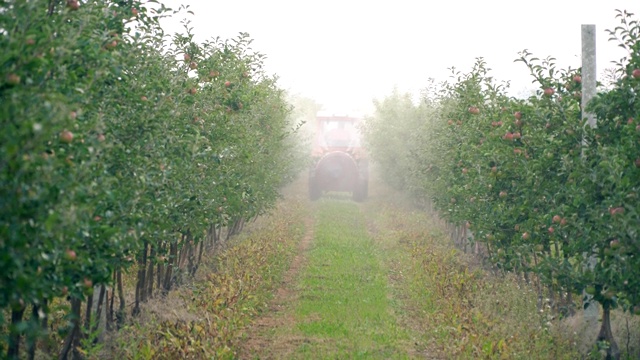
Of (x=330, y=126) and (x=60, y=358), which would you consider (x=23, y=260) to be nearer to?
(x=60, y=358)

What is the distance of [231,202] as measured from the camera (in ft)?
38.4

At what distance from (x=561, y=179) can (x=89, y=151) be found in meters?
5.58

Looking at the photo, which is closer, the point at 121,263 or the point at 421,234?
the point at 121,263

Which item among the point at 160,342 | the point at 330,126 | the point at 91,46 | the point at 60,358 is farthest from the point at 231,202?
the point at 330,126

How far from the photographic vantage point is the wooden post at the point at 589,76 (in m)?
8.55

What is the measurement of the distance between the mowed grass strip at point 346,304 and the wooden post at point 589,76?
216 centimetres

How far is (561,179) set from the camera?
8.80 m

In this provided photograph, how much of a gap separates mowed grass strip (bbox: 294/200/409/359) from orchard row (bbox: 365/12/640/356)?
177cm

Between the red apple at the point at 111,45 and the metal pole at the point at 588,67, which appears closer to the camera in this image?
the red apple at the point at 111,45

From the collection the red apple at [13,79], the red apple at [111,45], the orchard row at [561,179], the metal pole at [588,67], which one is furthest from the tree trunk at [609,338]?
the red apple at [13,79]

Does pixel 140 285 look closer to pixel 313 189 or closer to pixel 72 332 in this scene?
pixel 72 332

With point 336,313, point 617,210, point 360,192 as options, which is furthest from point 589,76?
point 360,192

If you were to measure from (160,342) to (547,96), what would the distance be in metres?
4.86

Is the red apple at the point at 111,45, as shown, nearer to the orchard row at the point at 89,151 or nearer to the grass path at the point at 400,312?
the orchard row at the point at 89,151
